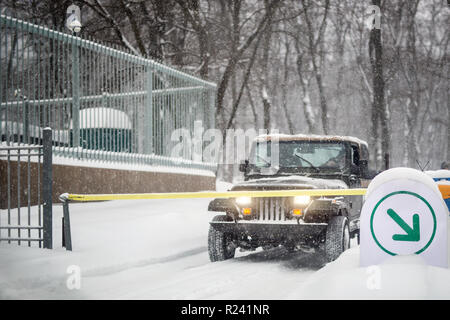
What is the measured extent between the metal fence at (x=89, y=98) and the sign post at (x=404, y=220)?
253 inches

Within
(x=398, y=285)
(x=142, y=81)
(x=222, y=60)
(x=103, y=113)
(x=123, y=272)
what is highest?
(x=222, y=60)

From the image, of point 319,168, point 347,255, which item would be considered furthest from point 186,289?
point 319,168

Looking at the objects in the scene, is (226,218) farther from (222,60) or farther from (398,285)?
(222,60)

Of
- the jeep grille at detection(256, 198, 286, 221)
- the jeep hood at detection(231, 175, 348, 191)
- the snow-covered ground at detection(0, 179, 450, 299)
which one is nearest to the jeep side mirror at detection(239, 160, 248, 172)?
the jeep hood at detection(231, 175, 348, 191)

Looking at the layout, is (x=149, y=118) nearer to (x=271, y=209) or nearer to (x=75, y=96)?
(x=75, y=96)

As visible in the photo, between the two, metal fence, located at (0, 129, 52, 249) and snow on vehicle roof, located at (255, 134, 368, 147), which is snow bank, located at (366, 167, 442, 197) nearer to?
snow on vehicle roof, located at (255, 134, 368, 147)

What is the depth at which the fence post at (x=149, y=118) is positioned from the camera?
13.6m

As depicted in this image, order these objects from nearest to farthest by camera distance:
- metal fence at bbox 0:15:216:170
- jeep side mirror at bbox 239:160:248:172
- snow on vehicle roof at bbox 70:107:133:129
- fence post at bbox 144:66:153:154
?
jeep side mirror at bbox 239:160:248:172, metal fence at bbox 0:15:216:170, snow on vehicle roof at bbox 70:107:133:129, fence post at bbox 144:66:153:154

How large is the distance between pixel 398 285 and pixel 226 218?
3.47 m

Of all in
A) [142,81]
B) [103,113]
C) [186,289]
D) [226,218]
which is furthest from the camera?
[142,81]

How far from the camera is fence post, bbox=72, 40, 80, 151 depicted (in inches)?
438

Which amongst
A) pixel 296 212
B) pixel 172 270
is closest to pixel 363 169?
pixel 296 212

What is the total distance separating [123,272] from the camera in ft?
22.9

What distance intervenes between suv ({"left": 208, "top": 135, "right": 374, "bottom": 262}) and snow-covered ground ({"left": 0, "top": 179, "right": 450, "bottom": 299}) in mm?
318
